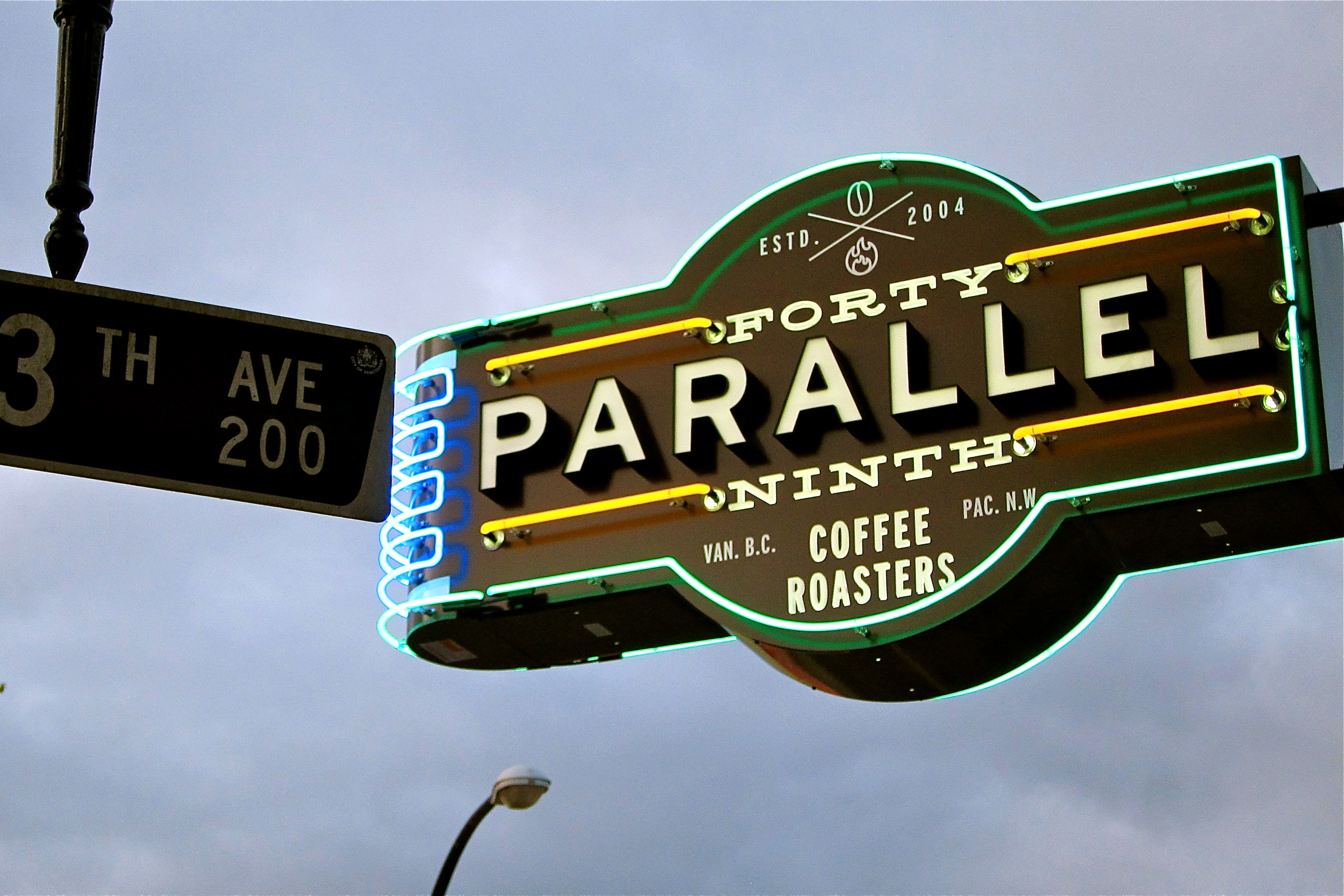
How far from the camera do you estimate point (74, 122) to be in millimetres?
5379

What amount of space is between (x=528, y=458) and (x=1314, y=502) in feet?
21.0

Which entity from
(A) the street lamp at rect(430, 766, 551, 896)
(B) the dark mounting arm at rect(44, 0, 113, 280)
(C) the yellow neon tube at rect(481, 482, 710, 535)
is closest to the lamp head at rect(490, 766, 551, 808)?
(A) the street lamp at rect(430, 766, 551, 896)

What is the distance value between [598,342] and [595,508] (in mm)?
1530

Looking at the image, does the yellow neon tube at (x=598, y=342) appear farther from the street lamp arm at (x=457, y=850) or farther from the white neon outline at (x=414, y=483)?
the street lamp arm at (x=457, y=850)

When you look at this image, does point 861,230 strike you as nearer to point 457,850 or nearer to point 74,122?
point 457,850

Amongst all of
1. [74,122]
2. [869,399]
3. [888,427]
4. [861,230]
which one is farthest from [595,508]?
[74,122]

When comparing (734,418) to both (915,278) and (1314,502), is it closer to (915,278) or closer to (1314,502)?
(915,278)

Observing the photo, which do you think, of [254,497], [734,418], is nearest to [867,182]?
[734,418]

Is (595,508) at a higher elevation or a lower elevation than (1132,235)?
lower

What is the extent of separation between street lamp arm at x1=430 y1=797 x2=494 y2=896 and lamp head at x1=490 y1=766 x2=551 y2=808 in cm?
124

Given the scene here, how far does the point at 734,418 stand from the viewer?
16.0m

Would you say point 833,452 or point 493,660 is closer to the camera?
point 833,452

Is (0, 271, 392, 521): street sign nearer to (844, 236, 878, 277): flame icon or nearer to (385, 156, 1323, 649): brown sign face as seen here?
(385, 156, 1323, 649): brown sign face

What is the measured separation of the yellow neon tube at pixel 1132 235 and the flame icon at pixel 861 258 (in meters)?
1.16
